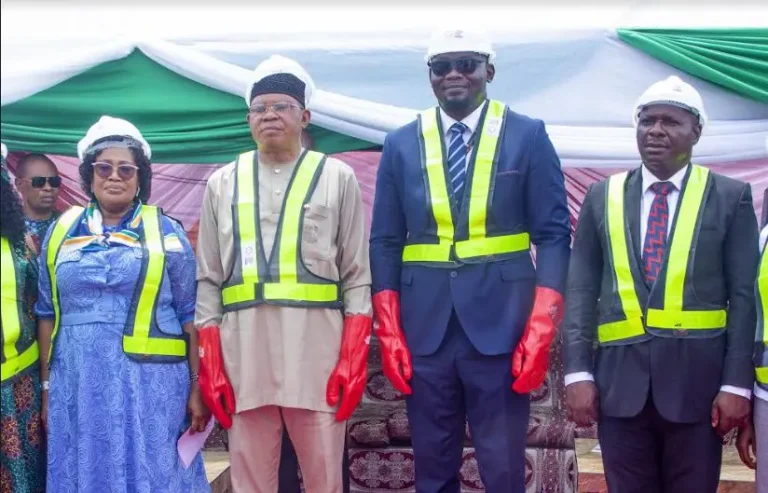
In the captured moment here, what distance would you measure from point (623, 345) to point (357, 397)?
0.95m

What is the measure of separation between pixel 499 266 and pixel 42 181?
2586 millimetres

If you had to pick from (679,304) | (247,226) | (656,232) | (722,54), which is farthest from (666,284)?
(722,54)

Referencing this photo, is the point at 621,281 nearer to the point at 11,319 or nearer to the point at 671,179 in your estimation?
the point at 671,179

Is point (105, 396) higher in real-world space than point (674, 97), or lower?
lower

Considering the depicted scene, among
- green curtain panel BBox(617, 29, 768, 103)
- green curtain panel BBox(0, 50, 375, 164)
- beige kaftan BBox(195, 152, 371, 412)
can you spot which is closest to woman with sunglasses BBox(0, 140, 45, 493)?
beige kaftan BBox(195, 152, 371, 412)

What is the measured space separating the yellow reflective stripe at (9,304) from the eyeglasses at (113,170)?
0.43 metres

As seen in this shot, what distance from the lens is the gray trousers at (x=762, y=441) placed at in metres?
3.07

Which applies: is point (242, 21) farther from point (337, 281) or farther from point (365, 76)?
point (337, 281)

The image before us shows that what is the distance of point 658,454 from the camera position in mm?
3176

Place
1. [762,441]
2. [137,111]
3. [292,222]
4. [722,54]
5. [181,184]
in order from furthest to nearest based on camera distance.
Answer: [181,184], [137,111], [722,54], [292,222], [762,441]

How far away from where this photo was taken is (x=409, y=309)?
337 centimetres

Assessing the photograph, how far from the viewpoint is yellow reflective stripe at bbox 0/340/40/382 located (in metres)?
3.41

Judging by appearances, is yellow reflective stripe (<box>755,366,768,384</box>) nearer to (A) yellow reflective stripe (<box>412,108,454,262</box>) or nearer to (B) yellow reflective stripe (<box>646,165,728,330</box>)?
(B) yellow reflective stripe (<box>646,165,728,330</box>)

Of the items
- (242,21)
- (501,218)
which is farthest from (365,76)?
(501,218)
